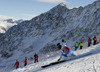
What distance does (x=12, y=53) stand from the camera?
153 ft

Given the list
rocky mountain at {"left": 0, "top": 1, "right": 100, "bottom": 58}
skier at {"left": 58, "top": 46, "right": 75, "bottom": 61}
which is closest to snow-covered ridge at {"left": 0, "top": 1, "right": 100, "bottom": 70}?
rocky mountain at {"left": 0, "top": 1, "right": 100, "bottom": 58}

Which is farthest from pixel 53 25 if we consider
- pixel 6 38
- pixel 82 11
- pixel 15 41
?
pixel 6 38

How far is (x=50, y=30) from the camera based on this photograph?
49906 mm

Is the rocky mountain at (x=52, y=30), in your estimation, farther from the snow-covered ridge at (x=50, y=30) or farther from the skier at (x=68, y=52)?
the skier at (x=68, y=52)

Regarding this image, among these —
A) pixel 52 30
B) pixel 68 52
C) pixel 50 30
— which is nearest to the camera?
pixel 68 52

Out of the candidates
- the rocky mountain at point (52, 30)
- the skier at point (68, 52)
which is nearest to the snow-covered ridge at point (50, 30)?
the rocky mountain at point (52, 30)

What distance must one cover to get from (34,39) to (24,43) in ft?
13.3

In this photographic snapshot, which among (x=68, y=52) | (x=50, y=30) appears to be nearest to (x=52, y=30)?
(x=50, y=30)

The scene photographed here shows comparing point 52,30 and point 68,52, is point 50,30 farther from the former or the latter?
point 68,52

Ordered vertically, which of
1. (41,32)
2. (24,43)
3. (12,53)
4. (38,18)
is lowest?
(12,53)

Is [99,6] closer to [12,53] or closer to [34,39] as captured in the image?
[34,39]

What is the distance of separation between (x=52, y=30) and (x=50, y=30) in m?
0.98

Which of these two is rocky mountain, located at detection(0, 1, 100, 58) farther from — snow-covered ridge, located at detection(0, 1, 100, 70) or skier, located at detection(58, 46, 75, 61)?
skier, located at detection(58, 46, 75, 61)

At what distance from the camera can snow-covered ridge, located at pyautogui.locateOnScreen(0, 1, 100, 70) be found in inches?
1564
